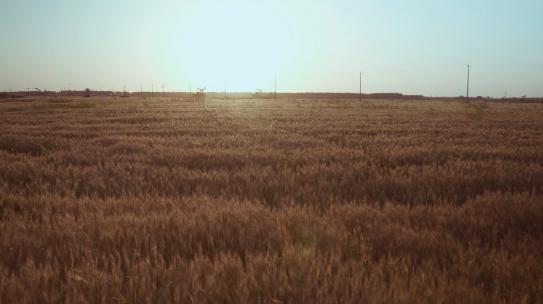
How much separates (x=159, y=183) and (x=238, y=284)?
3624 mm

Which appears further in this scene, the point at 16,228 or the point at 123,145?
the point at 123,145

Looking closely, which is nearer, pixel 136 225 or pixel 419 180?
pixel 136 225

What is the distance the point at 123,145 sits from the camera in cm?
898

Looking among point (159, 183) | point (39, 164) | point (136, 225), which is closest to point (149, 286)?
point (136, 225)

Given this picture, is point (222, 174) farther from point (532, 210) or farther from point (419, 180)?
point (532, 210)

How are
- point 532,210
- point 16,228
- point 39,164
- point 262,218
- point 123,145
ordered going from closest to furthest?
point 16,228 → point 262,218 → point 532,210 → point 39,164 → point 123,145

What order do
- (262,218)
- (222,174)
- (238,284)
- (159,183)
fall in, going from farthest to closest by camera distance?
(222,174), (159,183), (262,218), (238,284)

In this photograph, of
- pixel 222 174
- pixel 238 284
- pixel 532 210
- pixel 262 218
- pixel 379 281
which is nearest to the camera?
pixel 238 284

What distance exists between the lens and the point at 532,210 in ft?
12.3

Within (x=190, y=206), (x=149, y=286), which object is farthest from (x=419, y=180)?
(x=149, y=286)

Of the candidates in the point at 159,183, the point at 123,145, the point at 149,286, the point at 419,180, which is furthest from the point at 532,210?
the point at 123,145

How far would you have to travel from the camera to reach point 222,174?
5.66 meters

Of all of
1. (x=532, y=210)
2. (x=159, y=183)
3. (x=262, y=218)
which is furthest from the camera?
(x=159, y=183)

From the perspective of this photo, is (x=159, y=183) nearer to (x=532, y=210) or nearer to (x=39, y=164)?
(x=39, y=164)
